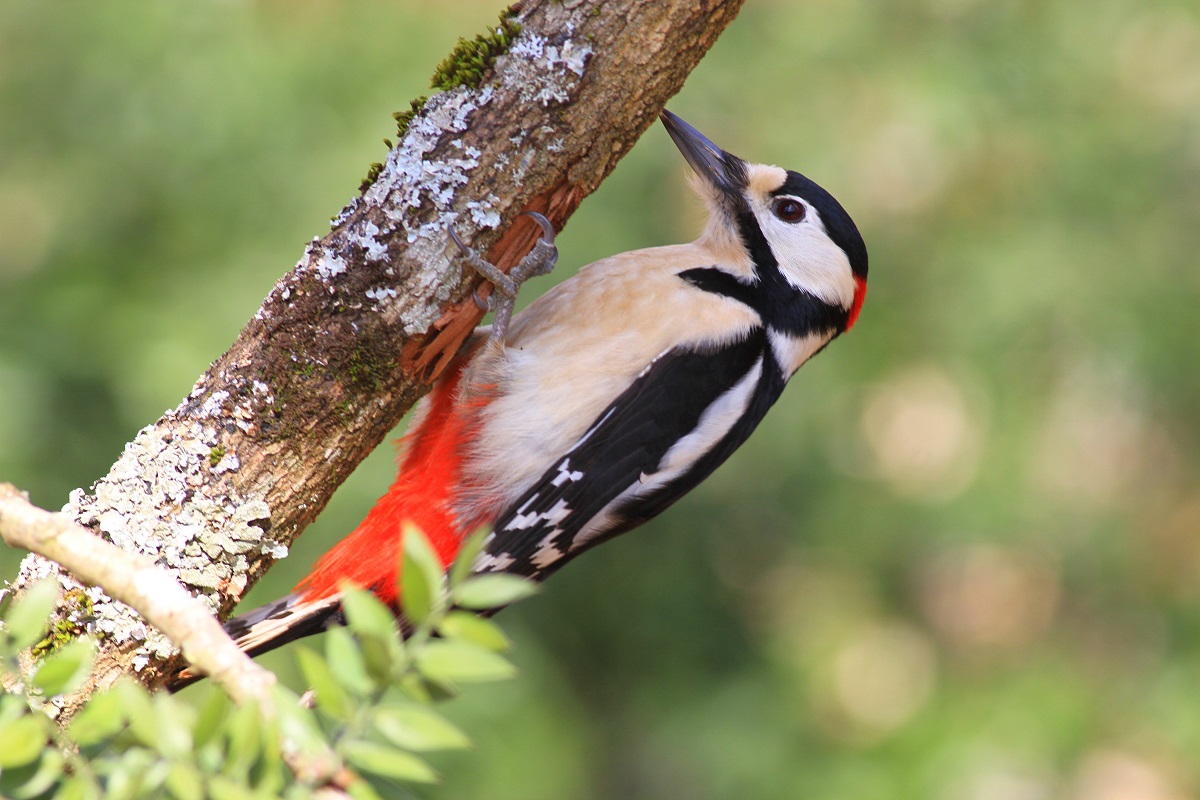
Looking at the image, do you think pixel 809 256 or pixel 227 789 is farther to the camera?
pixel 809 256

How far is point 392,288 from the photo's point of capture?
205 centimetres

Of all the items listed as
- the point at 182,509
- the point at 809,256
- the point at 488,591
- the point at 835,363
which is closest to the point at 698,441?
the point at 809,256

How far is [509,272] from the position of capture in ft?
7.57

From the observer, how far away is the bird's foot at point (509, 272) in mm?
2092

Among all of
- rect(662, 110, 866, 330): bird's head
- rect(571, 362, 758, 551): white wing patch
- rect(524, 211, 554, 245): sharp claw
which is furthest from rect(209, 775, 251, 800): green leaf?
rect(662, 110, 866, 330): bird's head

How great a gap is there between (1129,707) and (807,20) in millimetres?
3227

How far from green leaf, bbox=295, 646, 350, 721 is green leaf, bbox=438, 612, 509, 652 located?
0.10 metres

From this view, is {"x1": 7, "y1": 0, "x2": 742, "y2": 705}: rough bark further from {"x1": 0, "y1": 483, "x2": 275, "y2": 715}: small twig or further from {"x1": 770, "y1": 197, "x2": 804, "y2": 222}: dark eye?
{"x1": 770, "y1": 197, "x2": 804, "y2": 222}: dark eye

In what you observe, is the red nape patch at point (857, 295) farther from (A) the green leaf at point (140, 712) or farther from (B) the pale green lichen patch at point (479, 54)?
(A) the green leaf at point (140, 712)

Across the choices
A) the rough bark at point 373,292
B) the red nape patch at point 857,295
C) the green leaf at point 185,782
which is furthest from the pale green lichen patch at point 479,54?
the green leaf at point 185,782

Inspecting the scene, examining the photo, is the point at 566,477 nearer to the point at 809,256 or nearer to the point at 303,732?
the point at 809,256

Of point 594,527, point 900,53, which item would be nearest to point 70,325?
point 594,527

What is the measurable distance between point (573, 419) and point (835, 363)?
264 cm

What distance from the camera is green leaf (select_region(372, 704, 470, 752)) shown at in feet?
2.90
